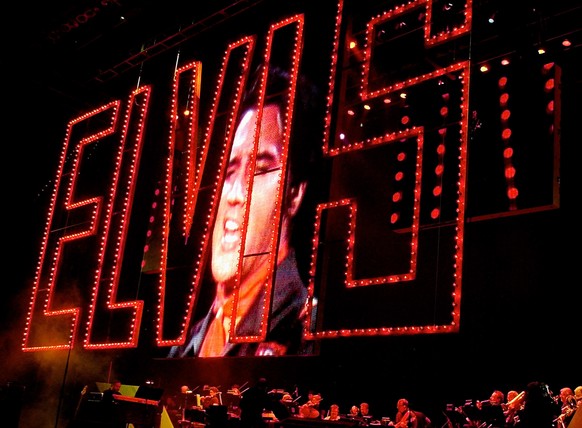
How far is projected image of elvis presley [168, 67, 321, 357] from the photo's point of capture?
895 cm

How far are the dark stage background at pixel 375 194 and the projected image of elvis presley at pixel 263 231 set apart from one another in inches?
19.1

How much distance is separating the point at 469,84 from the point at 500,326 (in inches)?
136

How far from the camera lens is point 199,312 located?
9875 millimetres

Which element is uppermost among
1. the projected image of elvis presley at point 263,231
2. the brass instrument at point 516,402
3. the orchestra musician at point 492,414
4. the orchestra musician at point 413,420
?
the projected image of elvis presley at point 263,231

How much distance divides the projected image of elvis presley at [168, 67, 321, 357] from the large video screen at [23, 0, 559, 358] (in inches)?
0.9

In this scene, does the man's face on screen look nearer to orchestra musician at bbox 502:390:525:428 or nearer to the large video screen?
the large video screen

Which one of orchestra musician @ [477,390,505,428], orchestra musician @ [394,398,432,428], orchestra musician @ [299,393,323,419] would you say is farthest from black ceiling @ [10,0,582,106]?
orchestra musician @ [299,393,323,419]

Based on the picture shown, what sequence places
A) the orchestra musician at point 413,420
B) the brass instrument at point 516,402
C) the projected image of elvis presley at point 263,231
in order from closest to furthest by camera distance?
1. the brass instrument at point 516,402
2. the orchestra musician at point 413,420
3. the projected image of elvis presley at point 263,231

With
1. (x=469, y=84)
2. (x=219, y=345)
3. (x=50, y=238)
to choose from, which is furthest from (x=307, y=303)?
(x=50, y=238)

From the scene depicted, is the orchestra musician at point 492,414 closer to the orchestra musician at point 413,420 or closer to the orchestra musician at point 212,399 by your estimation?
the orchestra musician at point 413,420

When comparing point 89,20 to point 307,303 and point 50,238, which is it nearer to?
point 50,238

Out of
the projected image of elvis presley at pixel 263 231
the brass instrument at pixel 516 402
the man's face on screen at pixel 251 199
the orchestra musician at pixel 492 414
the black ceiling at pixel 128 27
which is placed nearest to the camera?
the orchestra musician at pixel 492 414

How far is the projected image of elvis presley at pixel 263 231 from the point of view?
8.95m

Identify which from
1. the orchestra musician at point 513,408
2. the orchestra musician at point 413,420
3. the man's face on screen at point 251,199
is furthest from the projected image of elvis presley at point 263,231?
the orchestra musician at point 513,408
